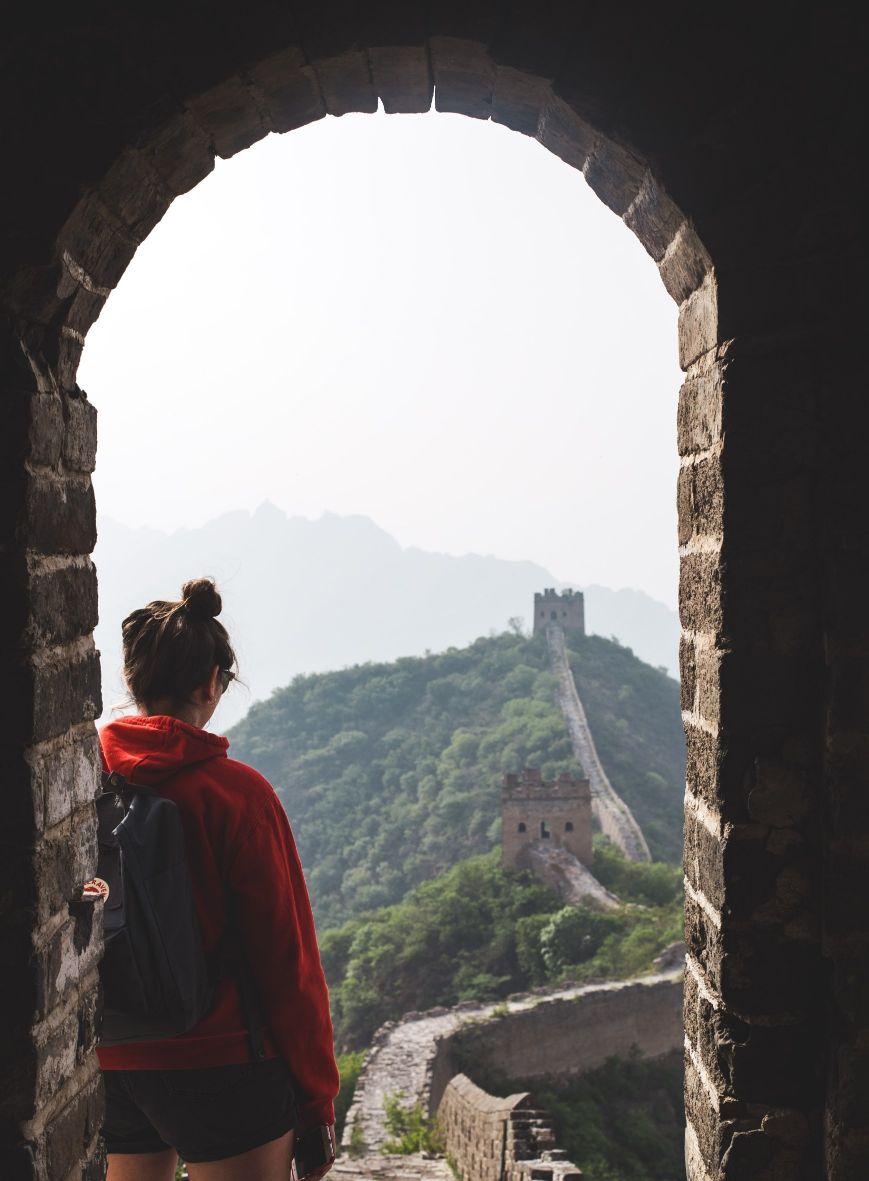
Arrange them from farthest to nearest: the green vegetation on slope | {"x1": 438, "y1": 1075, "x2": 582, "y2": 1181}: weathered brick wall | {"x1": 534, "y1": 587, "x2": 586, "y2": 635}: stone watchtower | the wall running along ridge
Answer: {"x1": 534, "y1": 587, "x2": 586, "y2": 635}: stone watchtower → the wall running along ridge → the green vegetation on slope → {"x1": 438, "y1": 1075, "x2": 582, "y2": 1181}: weathered brick wall

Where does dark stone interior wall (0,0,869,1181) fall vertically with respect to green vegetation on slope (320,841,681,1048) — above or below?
above

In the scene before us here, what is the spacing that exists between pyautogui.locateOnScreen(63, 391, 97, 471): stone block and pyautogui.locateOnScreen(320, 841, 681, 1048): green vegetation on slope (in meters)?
18.5

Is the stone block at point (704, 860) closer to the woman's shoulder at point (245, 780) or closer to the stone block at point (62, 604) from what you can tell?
the woman's shoulder at point (245, 780)

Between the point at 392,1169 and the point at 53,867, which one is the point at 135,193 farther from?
the point at 392,1169

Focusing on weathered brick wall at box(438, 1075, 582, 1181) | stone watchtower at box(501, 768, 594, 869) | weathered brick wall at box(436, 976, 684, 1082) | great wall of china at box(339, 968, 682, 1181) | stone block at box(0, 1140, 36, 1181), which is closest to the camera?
stone block at box(0, 1140, 36, 1181)

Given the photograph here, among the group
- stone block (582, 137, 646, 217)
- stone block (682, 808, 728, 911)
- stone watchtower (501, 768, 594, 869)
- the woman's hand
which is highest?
stone block (582, 137, 646, 217)

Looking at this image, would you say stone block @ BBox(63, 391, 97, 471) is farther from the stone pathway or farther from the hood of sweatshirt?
the stone pathway

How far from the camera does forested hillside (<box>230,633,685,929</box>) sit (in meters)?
34.7

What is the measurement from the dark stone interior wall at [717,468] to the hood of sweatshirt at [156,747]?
0.11 metres

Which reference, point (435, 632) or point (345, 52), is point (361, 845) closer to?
point (345, 52)

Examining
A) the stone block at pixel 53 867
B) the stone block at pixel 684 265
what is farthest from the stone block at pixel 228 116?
Answer: the stone block at pixel 53 867

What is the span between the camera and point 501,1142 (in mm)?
9273

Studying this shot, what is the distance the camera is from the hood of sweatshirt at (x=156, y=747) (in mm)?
1890

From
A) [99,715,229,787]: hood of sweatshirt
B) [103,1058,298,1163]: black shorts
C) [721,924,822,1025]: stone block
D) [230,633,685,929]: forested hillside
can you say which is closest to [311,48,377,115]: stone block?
[99,715,229,787]: hood of sweatshirt
